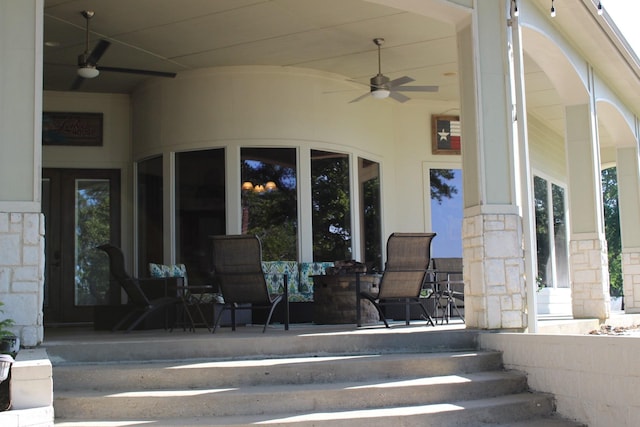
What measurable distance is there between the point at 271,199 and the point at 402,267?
3241mm

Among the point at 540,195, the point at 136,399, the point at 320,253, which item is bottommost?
the point at 136,399

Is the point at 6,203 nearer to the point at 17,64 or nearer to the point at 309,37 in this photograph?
the point at 17,64

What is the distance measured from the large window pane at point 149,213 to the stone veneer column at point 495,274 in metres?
4.82

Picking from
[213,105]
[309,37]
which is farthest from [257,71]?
[309,37]

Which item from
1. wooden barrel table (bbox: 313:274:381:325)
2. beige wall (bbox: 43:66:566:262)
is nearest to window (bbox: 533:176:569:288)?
beige wall (bbox: 43:66:566:262)

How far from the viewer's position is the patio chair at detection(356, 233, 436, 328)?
6.68m

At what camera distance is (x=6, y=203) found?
5.02 meters

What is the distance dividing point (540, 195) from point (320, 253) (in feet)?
17.5

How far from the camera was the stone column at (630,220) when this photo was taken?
36.8 feet

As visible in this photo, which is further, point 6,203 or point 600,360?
point 6,203

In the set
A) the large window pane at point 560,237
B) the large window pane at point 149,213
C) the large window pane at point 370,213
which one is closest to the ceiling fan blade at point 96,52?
the large window pane at point 149,213

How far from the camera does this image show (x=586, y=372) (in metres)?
4.80

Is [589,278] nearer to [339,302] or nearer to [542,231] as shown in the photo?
[339,302]

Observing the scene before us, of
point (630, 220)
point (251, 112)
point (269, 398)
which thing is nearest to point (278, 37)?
point (251, 112)
